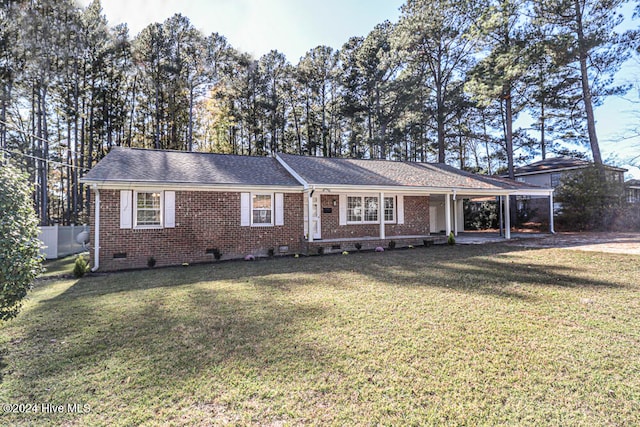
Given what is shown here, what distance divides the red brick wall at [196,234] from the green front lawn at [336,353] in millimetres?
2979

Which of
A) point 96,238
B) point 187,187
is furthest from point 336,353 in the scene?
point 96,238

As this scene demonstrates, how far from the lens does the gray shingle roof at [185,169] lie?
32.5 feet

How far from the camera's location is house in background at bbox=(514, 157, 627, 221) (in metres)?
21.3

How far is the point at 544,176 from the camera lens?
2320 centimetres

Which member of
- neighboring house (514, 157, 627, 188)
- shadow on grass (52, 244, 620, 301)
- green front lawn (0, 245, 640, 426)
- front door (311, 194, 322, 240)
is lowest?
green front lawn (0, 245, 640, 426)

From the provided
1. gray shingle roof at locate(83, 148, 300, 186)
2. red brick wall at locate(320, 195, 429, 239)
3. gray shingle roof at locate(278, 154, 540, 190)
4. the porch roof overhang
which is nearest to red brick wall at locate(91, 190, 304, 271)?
gray shingle roof at locate(83, 148, 300, 186)

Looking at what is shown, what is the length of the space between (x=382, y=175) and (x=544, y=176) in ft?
54.6

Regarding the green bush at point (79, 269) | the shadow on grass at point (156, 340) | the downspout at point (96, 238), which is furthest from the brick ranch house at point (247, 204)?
the shadow on grass at point (156, 340)

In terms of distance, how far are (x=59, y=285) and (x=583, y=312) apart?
1074cm

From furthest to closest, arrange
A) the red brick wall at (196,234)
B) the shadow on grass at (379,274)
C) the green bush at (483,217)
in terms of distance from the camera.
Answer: the green bush at (483,217)
the red brick wall at (196,234)
the shadow on grass at (379,274)

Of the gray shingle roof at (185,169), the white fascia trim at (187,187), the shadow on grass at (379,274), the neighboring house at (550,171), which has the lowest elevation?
the shadow on grass at (379,274)

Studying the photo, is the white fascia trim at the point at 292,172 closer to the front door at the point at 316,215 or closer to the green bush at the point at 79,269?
the front door at the point at 316,215

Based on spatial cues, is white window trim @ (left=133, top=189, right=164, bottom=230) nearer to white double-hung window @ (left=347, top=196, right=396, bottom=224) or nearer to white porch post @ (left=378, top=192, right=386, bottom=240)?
white double-hung window @ (left=347, top=196, right=396, bottom=224)

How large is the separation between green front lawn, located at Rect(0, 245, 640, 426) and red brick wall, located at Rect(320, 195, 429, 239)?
652 centimetres
